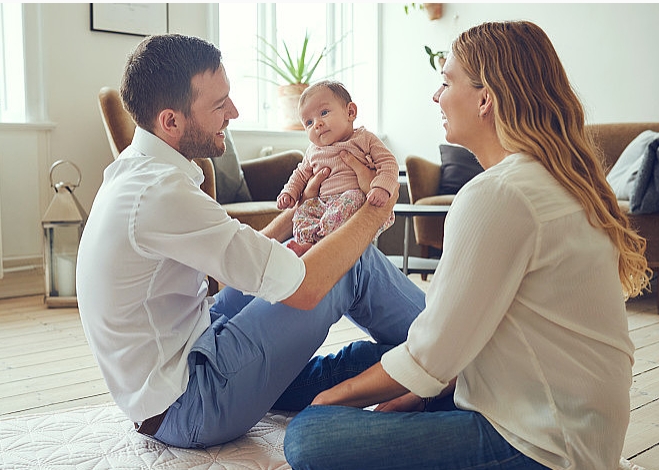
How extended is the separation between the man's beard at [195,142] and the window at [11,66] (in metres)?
2.92

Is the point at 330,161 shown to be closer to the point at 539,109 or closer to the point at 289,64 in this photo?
the point at 539,109

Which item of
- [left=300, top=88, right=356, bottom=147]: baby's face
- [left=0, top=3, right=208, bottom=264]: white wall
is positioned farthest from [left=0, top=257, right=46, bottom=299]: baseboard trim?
[left=300, top=88, right=356, bottom=147]: baby's face

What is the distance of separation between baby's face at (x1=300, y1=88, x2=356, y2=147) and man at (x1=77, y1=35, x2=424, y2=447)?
0.39 m

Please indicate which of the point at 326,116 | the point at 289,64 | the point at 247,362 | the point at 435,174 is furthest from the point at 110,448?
the point at 289,64

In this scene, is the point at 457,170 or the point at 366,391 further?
the point at 457,170

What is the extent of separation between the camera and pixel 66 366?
2346 millimetres

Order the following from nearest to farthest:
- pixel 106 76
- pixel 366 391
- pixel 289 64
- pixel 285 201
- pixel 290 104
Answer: pixel 366 391 → pixel 285 201 → pixel 106 76 → pixel 290 104 → pixel 289 64

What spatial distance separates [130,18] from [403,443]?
3859 millimetres

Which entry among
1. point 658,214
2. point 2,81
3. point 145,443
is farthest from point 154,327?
point 2,81

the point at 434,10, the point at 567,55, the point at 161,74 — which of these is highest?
the point at 434,10

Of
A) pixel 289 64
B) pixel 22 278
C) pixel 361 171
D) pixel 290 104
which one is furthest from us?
pixel 289 64

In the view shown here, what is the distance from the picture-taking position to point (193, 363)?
4.53 feet

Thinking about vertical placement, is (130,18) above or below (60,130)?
above

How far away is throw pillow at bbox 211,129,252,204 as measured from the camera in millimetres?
3729
